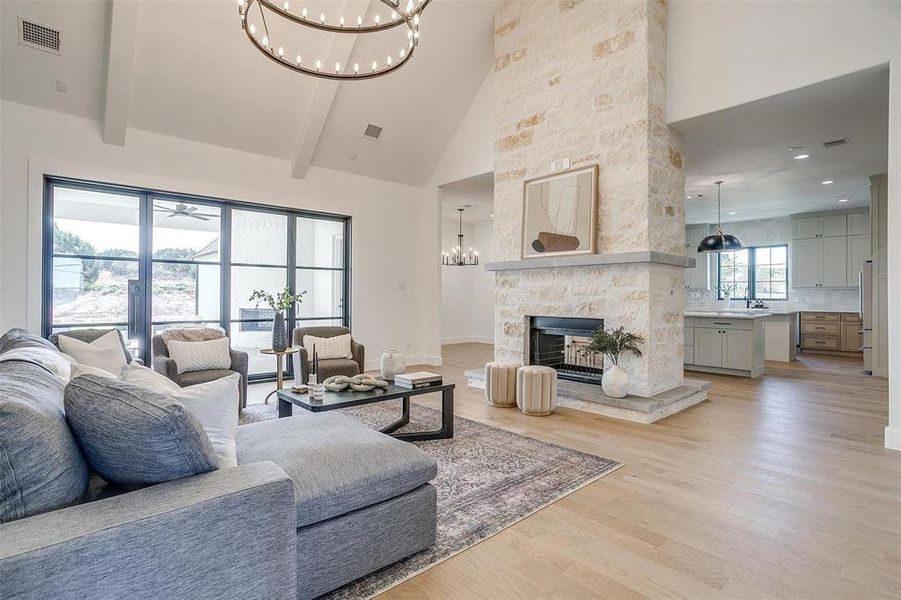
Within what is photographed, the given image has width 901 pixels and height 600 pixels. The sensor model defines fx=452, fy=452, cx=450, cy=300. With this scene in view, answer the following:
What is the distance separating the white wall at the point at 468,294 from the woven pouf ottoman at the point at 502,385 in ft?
20.3

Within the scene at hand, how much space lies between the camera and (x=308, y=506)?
1620mm

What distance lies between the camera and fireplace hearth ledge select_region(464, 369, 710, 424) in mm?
4180

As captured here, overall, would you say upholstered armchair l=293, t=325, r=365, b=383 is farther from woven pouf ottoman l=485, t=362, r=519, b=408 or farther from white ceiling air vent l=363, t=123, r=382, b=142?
white ceiling air vent l=363, t=123, r=382, b=142

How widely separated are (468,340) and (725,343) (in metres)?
6.09

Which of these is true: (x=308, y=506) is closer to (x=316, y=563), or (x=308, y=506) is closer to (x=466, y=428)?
(x=316, y=563)

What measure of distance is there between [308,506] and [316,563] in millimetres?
226

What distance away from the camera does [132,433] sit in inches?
50.4

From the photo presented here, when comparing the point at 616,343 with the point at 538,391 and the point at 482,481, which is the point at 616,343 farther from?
the point at 482,481

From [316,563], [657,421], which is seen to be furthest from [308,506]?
[657,421]

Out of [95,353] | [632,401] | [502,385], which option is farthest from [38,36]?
[632,401]

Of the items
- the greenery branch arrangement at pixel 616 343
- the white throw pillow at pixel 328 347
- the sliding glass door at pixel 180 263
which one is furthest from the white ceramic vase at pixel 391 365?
the sliding glass door at pixel 180 263

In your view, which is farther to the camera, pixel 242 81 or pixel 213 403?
pixel 242 81

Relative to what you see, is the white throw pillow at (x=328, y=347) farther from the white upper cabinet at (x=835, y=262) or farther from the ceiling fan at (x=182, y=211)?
the white upper cabinet at (x=835, y=262)

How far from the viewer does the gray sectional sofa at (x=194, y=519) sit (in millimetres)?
1072
